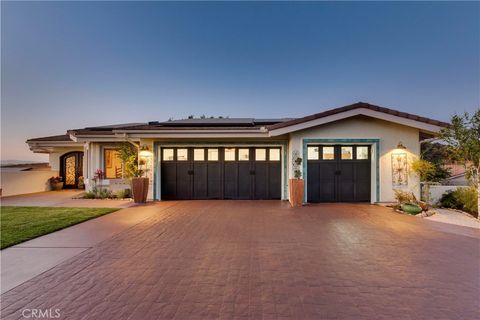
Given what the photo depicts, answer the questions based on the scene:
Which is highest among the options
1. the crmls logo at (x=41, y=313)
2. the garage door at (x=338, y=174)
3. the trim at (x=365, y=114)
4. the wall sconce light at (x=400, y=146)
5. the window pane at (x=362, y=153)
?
the trim at (x=365, y=114)

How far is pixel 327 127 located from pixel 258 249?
6.29 meters

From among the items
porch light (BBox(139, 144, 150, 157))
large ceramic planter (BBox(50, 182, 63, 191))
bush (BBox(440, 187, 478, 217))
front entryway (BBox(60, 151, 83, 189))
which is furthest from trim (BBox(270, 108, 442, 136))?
large ceramic planter (BBox(50, 182, 63, 191))

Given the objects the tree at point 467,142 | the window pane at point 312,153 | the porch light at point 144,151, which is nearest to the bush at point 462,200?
the tree at point 467,142

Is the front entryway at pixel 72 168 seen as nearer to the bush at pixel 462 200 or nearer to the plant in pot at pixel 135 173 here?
the plant in pot at pixel 135 173

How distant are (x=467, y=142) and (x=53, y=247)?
33.3 ft

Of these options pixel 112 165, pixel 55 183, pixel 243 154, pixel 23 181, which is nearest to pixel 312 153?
pixel 243 154

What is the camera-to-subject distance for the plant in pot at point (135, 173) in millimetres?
8789

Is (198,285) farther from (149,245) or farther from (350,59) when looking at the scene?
(350,59)

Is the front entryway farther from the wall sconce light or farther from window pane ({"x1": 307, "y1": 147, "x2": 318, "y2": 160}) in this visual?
the wall sconce light

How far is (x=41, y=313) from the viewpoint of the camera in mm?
2188

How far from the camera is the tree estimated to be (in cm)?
597

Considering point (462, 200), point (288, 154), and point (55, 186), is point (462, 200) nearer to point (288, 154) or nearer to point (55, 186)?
point (288, 154)

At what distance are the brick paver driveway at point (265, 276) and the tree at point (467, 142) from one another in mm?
2770

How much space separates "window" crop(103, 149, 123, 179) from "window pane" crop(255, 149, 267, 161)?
6972 mm
